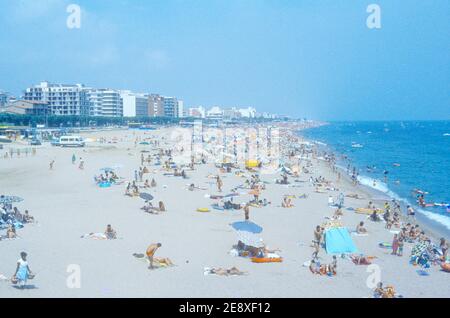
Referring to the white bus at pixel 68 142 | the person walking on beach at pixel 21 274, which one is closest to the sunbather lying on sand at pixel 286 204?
the person walking on beach at pixel 21 274

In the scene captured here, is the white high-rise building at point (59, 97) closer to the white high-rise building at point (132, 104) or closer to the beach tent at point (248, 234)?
the white high-rise building at point (132, 104)

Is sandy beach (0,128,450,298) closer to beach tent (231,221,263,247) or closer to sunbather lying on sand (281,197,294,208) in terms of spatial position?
sunbather lying on sand (281,197,294,208)

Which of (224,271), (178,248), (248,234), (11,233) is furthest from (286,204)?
(11,233)

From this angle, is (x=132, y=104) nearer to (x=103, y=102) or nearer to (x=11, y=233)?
(x=103, y=102)

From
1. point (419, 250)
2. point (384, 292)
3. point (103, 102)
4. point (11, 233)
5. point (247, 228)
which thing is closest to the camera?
A: point (384, 292)

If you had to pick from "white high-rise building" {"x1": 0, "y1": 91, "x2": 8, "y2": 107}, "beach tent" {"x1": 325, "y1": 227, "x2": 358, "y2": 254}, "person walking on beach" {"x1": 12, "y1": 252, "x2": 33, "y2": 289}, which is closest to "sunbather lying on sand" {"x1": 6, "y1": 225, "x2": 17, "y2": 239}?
"person walking on beach" {"x1": 12, "y1": 252, "x2": 33, "y2": 289}

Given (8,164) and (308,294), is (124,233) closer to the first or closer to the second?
(308,294)

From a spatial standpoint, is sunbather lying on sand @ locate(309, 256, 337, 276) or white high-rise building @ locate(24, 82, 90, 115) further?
white high-rise building @ locate(24, 82, 90, 115)
